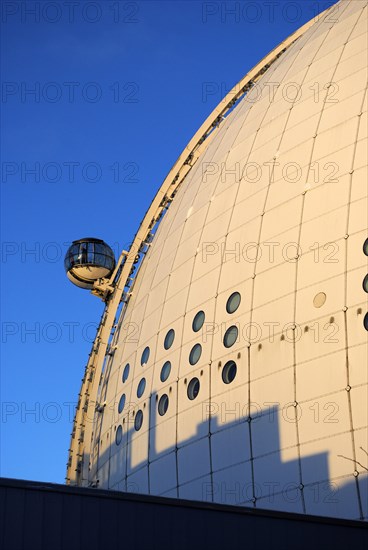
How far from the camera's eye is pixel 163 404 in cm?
2855

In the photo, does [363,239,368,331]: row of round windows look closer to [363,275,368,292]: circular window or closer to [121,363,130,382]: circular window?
[363,275,368,292]: circular window

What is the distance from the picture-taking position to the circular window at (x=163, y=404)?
28.4 m

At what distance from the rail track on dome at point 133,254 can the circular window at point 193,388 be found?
933cm

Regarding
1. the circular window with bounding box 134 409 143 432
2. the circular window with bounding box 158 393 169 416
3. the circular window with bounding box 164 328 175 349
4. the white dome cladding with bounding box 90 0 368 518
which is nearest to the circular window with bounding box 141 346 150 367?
the white dome cladding with bounding box 90 0 368 518

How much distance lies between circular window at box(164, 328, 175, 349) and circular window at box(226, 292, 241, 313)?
299 centimetres

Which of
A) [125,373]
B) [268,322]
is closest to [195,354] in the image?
[268,322]

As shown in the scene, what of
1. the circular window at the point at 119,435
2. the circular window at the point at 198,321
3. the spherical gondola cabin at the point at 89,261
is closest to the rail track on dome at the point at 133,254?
the spherical gondola cabin at the point at 89,261

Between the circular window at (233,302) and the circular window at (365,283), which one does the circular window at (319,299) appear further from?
the circular window at (233,302)

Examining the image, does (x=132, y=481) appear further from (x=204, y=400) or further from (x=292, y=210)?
(x=292, y=210)

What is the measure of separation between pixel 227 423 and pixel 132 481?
18.5 ft

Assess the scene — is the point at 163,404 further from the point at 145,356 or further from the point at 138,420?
the point at 145,356

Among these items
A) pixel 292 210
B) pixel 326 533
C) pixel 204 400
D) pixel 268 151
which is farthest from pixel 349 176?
pixel 326 533

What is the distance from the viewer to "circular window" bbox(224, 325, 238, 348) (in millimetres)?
26406

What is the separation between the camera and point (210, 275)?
1152 inches
